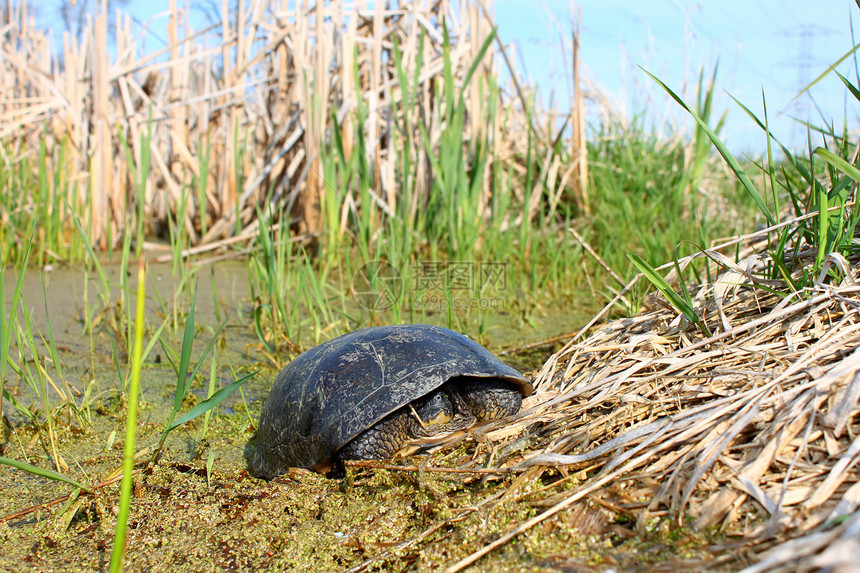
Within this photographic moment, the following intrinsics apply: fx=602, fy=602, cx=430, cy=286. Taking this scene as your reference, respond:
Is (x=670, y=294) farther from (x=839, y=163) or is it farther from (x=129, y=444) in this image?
(x=129, y=444)

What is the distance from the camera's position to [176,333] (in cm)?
369

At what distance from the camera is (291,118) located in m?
5.56

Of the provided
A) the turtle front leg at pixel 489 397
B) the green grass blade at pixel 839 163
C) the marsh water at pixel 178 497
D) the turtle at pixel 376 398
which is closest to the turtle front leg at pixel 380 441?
the turtle at pixel 376 398

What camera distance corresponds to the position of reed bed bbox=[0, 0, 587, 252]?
16.6ft

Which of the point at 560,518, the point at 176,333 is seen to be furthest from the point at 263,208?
the point at 560,518

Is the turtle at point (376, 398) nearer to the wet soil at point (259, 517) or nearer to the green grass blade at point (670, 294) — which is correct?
the wet soil at point (259, 517)

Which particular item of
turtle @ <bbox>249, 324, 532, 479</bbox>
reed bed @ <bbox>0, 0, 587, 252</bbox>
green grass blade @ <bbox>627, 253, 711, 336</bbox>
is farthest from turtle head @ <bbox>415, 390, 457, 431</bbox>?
reed bed @ <bbox>0, 0, 587, 252</bbox>

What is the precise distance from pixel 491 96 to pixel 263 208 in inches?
97.8

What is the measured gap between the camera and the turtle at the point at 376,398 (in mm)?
2076

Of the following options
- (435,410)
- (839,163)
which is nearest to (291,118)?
(435,410)

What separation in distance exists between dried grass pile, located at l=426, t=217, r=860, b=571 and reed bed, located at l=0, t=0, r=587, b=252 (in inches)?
101

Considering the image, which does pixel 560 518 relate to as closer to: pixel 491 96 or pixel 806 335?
pixel 806 335

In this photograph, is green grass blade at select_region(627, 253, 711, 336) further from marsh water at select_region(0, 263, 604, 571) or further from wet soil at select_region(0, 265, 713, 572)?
marsh water at select_region(0, 263, 604, 571)

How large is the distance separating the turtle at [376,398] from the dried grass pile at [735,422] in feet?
0.83
